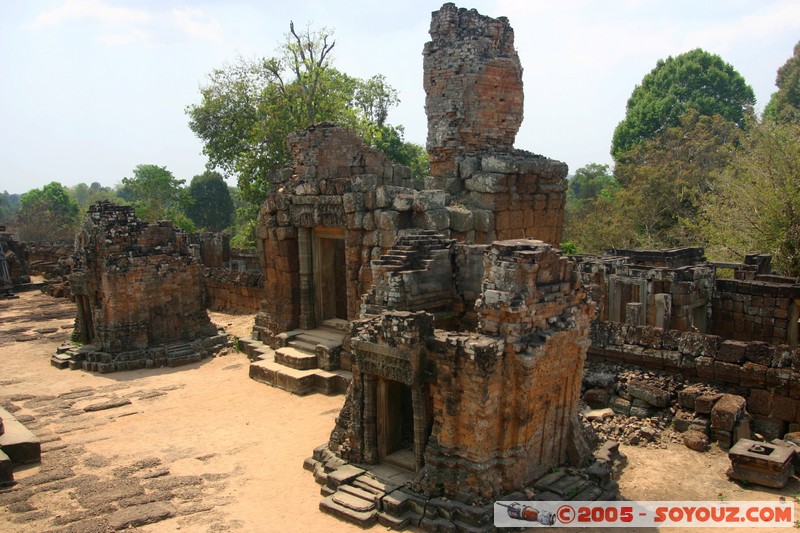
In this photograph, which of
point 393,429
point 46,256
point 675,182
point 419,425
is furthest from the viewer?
point 46,256

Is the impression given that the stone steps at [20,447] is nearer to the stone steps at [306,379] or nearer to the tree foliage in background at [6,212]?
the stone steps at [306,379]

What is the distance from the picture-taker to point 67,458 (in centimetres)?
913

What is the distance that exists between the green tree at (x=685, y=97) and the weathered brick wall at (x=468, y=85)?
25.2 metres

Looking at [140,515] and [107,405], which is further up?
[107,405]

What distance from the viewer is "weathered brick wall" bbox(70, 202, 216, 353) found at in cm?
1409

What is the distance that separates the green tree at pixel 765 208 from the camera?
16.5m

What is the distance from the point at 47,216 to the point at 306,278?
3989 cm

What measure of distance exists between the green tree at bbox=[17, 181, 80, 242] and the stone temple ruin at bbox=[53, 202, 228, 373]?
31739 mm

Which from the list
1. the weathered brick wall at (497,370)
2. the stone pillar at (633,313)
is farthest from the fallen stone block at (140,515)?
the stone pillar at (633,313)

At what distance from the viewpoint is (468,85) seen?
42.2 ft

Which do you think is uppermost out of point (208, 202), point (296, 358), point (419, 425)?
point (208, 202)

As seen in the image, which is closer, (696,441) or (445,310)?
(696,441)

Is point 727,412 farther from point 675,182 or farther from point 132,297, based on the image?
point 675,182

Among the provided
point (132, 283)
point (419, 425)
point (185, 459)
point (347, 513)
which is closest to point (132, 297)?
point (132, 283)
